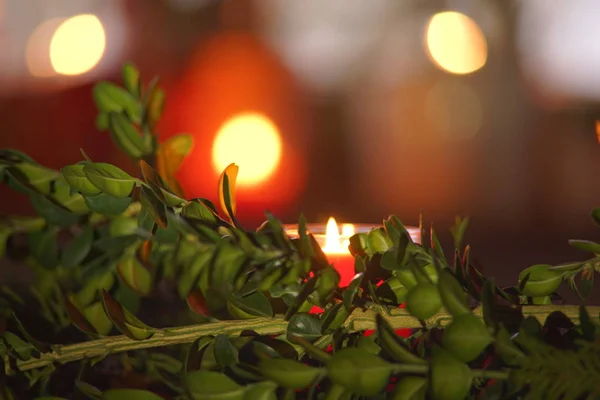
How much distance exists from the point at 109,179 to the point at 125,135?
2.5 inches

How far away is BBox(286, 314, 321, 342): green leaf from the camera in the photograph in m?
0.24

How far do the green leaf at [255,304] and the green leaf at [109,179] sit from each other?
0.17ft

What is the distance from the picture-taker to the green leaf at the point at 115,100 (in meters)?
0.33

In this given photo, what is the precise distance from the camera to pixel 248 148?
421 cm

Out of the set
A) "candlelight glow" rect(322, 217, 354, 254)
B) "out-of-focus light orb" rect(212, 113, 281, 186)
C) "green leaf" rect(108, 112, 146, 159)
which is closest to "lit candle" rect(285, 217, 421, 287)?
"candlelight glow" rect(322, 217, 354, 254)

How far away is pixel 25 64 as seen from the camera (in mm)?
4438

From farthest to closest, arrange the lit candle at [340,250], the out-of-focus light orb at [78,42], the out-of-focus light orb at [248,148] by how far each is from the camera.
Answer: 1. the out-of-focus light orb at [78,42]
2. the out-of-focus light orb at [248,148]
3. the lit candle at [340,250]

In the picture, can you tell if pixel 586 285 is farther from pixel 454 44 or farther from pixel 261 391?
pixel 454 44

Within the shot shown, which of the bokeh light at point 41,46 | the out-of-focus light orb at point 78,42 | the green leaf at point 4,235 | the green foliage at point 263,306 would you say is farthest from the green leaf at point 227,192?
the bokeh light at point 41,46

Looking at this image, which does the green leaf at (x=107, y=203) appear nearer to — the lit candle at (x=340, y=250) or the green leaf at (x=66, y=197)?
the green leaf at (x=66, y=197)

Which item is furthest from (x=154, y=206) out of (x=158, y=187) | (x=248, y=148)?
(x=248, y=148)

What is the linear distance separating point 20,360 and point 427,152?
4.80m

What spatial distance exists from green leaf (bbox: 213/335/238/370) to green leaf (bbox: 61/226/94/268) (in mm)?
89

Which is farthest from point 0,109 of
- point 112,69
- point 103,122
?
point 103,122
